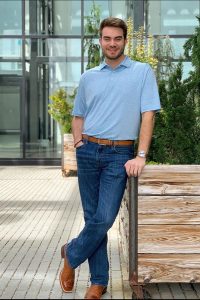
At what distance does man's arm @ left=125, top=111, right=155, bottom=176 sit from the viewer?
14.3 ft

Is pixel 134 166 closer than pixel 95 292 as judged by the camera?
Yes

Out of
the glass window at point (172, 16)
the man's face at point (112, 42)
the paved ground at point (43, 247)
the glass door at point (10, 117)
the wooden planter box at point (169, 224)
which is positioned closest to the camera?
the man's face at point (112, 42)

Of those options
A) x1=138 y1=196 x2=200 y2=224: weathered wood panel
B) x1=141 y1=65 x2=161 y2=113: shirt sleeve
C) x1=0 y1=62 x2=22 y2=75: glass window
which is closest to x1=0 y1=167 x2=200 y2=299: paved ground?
x1=138 y1=196 x2=200 y2=224: weathered wood panel

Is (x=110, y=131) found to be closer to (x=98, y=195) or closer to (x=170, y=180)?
(x=98, y=195)

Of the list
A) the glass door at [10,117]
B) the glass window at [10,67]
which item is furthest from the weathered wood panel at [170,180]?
the glass window at [10,67]

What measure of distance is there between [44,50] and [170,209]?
1392cm

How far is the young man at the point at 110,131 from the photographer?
4.37 meters

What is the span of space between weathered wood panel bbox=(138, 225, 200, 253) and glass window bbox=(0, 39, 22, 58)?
1397 cm

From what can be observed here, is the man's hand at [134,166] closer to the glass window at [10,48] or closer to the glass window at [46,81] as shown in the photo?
the glass window at [46,81]

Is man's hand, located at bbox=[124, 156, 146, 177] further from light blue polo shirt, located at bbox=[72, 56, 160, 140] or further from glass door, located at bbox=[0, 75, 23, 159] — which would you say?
glass door, located at bbox=[0, 75, 23, 159]

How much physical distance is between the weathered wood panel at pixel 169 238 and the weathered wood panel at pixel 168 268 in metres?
0.04

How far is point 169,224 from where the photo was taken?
4.71 meters

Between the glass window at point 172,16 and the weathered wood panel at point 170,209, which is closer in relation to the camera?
the weathered wood panel at point 170,209

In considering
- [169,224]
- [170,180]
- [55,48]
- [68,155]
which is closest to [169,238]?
[169,224]
